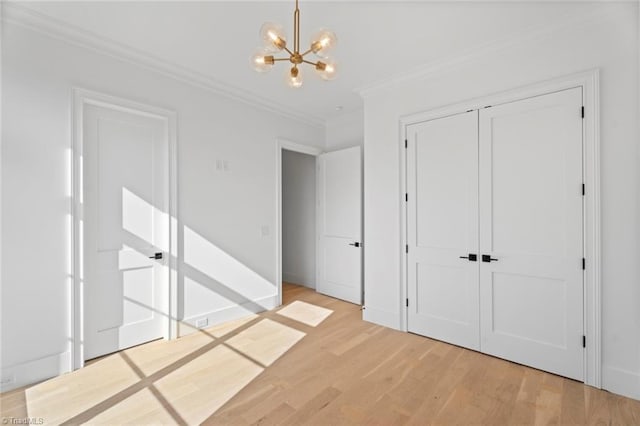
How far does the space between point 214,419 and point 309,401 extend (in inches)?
25.8

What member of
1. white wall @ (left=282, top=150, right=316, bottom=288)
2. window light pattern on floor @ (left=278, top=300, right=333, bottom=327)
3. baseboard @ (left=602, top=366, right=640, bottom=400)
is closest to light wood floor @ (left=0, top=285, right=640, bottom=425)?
baseboard @ (left=602, top=366, right=640, bottom=400)

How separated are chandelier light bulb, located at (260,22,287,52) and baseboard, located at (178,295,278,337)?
9.73 ft

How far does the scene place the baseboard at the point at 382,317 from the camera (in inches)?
135

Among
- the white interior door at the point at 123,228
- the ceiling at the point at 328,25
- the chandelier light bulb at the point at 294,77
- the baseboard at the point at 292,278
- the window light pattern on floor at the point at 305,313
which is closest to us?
the chandelier light bulb at the point at 294,77

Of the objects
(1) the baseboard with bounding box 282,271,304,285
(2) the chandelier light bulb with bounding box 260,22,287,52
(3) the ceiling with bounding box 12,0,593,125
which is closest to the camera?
(2) the chandelier light bulb with bounding box 260,22,287,52

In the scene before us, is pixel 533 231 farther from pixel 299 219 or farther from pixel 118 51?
pixel 118 51

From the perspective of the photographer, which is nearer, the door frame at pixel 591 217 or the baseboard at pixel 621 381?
the baseboard at pixel 621 381

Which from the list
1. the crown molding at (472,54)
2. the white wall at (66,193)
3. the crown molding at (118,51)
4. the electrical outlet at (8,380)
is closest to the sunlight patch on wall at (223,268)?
the white wall at (66,193)

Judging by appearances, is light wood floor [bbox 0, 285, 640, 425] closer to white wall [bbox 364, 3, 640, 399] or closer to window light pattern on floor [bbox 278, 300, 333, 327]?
white wall [bbox 364, 3, 640, 399]

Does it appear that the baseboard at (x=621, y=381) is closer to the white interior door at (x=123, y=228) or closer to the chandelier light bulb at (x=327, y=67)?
the chandelier light bulb at (x=327, y=67)

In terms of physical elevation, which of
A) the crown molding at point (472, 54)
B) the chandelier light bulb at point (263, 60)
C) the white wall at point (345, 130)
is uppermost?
the crown molding at point (472, 54)

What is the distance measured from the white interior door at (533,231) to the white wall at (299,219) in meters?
2.96

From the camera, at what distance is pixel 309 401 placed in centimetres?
212

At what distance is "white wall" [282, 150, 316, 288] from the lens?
5.24 m
